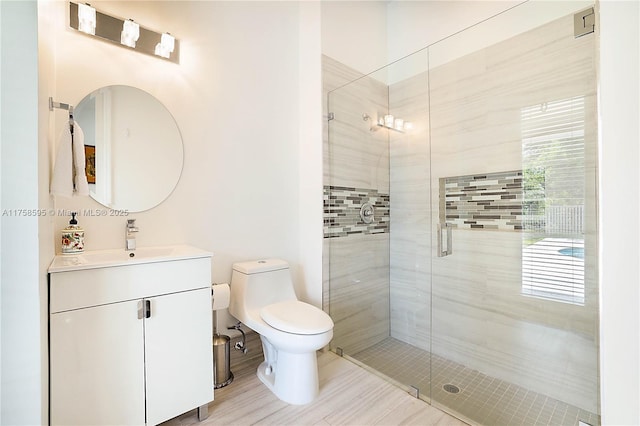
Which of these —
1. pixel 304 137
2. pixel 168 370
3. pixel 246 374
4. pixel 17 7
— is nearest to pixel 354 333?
pixel 246 374

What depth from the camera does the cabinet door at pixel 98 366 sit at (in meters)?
1.19

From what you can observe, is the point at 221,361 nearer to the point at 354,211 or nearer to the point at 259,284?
the point at 259,284

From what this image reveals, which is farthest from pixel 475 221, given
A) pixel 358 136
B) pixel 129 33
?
pixel 129 33

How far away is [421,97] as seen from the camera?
7.23ft

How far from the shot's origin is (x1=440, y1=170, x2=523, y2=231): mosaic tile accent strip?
184cm

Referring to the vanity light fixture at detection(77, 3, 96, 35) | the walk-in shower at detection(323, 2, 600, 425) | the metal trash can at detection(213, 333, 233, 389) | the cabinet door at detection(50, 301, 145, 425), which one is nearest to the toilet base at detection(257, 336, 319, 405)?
the metal trash can at detection(213, 333, 233, 389)

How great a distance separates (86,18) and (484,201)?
2.47 m

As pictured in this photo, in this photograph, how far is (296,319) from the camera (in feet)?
5.59

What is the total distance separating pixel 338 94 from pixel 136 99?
1.41 metres

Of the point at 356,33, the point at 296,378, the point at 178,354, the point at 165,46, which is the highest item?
the point at 356,33

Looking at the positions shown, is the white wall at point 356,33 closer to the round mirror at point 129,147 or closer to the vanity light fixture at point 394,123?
the vanity light fixture at point 394,123

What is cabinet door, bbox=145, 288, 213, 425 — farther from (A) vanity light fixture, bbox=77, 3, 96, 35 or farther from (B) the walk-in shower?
(A) vanity light fixture, bbox=77, 3, 96, 35

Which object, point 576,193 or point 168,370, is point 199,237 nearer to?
point 168,370

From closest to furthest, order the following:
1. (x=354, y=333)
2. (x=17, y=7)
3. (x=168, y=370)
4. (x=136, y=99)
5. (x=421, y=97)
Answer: (x=17, y=7)
(x=168, y=370)
(x=136, y=99)
(x=421, y=97)
(x=354, y=333)
